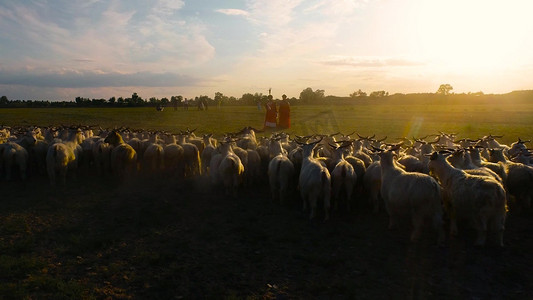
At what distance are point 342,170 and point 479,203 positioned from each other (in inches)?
121

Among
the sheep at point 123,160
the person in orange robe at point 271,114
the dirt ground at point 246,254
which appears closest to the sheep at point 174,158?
the sheep at point 123,160

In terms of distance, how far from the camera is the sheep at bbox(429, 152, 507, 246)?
22.6ft

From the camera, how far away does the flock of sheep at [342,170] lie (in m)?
7.20

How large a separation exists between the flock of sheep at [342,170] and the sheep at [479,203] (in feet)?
0.06

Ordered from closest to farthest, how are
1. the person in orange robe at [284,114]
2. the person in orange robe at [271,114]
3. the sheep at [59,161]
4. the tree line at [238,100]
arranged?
1. the sheep at [59,161]
2. the person in orange robe at [271,114]
3. the person in orange robe at [284,114]
4. the tree line at [238,100]

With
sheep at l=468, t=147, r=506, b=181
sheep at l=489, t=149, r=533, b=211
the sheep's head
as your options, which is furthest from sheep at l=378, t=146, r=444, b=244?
the sheep's head

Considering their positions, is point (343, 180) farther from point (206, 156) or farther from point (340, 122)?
point (340, 122)

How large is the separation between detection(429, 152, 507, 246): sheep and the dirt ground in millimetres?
377

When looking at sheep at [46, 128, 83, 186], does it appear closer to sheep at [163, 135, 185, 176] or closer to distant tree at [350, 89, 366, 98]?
sheep at [163, 135, 185, 176]

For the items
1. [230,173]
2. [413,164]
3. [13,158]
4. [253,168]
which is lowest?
[253,168]

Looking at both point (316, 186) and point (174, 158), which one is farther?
point (174, 158)

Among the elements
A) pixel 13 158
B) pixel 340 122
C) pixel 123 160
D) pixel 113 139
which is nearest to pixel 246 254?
pixel 123 160

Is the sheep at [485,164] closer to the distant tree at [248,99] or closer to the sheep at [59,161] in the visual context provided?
the sheep at [59,161]

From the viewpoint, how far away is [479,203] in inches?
273
